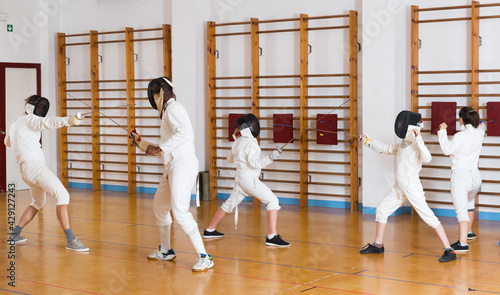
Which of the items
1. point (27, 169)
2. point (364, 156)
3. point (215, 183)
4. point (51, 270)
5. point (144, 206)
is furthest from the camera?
point (215, 183)

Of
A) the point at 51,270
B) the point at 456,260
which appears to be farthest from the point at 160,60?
the point at 456,260

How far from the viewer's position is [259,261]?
5.55 m

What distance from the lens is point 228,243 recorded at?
6.32 meters

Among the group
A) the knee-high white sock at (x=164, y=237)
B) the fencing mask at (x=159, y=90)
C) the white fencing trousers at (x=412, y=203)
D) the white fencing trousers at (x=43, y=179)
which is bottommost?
the knee-high white sock at (x=164, y=237)

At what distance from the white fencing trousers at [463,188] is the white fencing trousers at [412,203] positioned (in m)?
0.44

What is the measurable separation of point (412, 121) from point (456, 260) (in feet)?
4.05

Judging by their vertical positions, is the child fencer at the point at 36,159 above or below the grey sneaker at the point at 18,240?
above

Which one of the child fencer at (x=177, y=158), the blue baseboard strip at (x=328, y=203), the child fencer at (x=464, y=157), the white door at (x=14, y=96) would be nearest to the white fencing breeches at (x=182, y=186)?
the child fencer at (x=177, y=158)

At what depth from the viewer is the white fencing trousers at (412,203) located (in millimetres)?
5520

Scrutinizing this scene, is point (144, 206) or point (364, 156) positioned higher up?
point (364, 156)

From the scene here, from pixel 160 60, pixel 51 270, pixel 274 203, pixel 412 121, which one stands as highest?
pixel 160 60

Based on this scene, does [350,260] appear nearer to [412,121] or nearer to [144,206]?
[412,121]

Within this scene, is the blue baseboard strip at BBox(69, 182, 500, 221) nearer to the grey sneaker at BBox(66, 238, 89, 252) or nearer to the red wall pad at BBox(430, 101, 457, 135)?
the red wall pad at BBox(430, 101, 457, 135)

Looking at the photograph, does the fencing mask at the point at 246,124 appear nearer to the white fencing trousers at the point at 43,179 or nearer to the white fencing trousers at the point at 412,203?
the white fencing trousers at the point at 412,203
